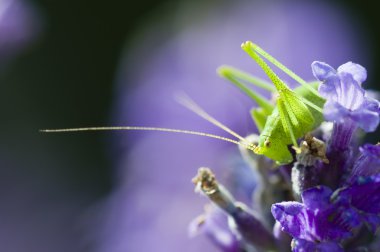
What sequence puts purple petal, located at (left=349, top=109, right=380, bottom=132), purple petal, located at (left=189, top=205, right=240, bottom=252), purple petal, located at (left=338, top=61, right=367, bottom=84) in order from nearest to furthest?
purple petal, located at (left=349, top=109, right=380, bottom=132)
purple petal, located at (left=338, top=61, right=367, bottom=84)
purple petal, located at (left=189, top=205, right=240, bottom=252)

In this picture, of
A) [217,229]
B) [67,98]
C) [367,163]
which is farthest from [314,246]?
[67,98]

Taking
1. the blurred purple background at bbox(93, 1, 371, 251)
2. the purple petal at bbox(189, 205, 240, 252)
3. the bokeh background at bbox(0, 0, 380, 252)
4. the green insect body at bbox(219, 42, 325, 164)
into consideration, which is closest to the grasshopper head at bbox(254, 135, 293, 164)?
the green insect body at bbox(219, 42, 325, 164)

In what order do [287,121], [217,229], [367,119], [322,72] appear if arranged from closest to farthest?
[367,119], [322,72], [287,121], [217,229]

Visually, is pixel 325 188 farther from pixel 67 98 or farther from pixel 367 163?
pixel 67 98

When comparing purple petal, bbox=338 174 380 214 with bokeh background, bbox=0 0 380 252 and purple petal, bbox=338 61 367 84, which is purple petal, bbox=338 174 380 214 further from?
bokeh background, bbox=0 0 380 252

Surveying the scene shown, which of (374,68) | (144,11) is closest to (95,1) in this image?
(144,11)
